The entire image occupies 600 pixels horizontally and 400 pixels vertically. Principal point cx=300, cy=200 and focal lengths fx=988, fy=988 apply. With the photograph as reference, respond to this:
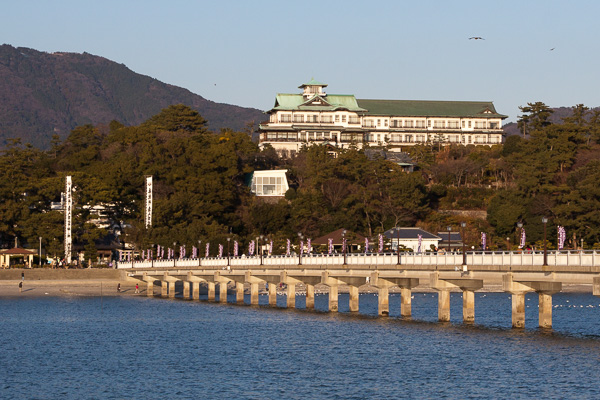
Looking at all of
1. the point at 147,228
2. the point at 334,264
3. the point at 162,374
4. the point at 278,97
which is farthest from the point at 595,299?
the point at 278,97

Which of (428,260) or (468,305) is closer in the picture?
(428,260)

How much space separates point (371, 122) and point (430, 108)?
13.0 meters

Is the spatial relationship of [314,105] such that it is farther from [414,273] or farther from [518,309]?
[518,309]

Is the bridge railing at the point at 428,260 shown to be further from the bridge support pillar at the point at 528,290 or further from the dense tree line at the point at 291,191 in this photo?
the dense tree line at the point at 291,191

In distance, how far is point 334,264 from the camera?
273ft

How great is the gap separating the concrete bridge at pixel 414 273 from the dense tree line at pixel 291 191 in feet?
95.5

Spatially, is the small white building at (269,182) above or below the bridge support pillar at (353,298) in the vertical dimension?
above

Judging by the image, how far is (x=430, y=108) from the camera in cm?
19562

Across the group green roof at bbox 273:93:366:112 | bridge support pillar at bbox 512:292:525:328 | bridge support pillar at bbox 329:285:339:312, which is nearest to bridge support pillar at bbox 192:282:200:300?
bridge support pillar at bbox 329:285:339:312

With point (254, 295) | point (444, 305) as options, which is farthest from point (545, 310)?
point (254, 295)

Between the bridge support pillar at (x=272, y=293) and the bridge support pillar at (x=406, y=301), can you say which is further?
the bridge support pillar at (x=272, y=293)

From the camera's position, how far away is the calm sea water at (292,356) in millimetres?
47125

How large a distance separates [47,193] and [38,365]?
87116 mm

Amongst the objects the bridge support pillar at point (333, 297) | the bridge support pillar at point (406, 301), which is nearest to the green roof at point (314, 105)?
the bridge support pillar at point (333, 297)
